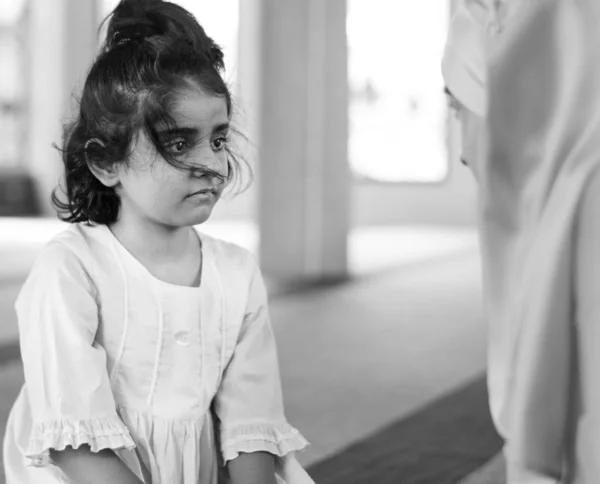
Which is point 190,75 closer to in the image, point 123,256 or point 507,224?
point 123,256

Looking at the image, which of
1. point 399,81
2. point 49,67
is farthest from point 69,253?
point 399,81

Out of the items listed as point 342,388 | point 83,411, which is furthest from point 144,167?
point 342,388

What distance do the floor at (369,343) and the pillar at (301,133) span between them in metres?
0.33

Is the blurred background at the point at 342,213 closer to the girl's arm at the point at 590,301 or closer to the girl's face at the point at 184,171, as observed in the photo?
the girl's face at the point at 184,171

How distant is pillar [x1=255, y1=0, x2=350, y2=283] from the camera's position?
5160 mm

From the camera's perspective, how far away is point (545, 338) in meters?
1.18

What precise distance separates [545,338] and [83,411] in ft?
1.92

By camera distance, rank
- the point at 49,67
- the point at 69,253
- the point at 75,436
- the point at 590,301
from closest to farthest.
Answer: the point at 590,301
the point at 75,436
the point at 69,253
the point at 49,67

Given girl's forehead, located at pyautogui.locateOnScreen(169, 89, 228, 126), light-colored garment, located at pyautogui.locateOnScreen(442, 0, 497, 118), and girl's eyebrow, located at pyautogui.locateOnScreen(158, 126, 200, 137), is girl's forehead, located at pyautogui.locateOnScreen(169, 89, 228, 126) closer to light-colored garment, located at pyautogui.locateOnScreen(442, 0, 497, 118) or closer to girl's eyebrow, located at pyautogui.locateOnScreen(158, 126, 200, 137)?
girl's eyebrow, located at pyautogui.locateOnScreen(158, 126, 200, 137)

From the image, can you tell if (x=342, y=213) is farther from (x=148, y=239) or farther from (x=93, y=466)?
(x=93, y=466)

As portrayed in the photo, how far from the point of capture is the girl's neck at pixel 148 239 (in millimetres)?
1513

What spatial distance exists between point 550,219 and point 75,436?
2.10ft

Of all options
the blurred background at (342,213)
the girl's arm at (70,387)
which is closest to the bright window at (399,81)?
the blurred background at (342,213)

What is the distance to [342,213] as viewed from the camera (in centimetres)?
546
